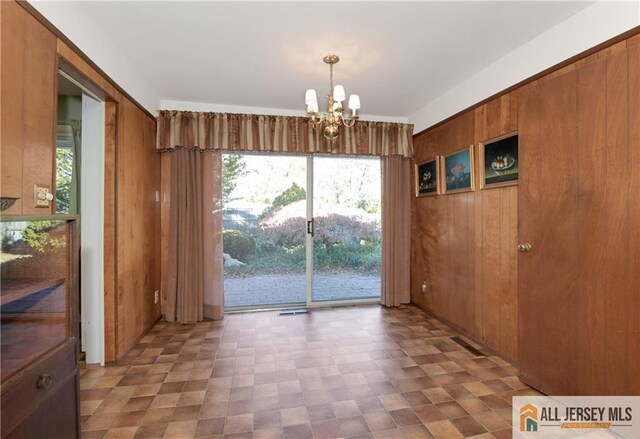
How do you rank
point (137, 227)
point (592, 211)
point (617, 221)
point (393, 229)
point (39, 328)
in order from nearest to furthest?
1. point (39, 328)
2. point (617, 221)
3. point (592, 211)
4. point (137, 227)
5. point (393, 229)

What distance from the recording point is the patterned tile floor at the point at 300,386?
1810 mm

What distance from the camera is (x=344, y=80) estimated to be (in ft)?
9.80

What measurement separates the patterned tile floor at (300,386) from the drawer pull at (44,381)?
81 centimetres

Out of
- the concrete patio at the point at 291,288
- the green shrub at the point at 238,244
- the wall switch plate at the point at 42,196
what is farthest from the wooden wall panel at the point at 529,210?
the wall switch plate at the point at 42,196

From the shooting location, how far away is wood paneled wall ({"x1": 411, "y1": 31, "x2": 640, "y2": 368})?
166cm

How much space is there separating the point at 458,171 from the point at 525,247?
4.04ft

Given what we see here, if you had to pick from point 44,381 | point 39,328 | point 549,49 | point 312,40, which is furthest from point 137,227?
point 549,49

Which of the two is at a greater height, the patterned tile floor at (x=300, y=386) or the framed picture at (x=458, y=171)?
the framed picture at (x=458, y=171)

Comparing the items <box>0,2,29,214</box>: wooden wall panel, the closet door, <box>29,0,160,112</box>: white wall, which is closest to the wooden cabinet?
<box>0,2,29,214</box>: wooden wall panel

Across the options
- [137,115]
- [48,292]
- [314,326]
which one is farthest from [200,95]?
[314,326]

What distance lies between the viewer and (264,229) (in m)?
3.97

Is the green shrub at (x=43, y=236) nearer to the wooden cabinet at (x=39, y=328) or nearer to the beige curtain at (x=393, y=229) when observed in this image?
the wooden cabinet at (x=39, y=328)

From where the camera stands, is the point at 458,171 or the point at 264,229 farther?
the point at 264,229

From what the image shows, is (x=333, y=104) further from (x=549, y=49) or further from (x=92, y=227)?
(x=92, y=227)
